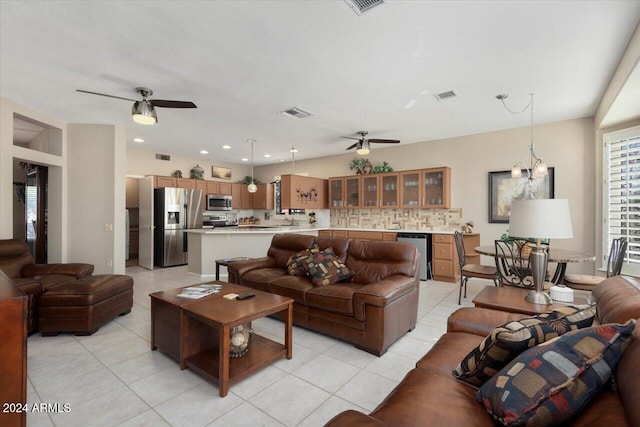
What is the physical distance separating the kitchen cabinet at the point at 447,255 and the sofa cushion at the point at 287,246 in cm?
276

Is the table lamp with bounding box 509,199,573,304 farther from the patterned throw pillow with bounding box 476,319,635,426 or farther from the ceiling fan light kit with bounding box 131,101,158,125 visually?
the ceiling fan light kit with bounding box 131,101,158,125

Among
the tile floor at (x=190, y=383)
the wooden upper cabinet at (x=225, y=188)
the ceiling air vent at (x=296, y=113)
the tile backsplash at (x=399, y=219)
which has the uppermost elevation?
the ceiling air vent at (x=296, y=113)

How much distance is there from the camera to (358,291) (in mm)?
2734

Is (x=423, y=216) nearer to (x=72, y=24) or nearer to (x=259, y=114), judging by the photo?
(x=259, y=114)

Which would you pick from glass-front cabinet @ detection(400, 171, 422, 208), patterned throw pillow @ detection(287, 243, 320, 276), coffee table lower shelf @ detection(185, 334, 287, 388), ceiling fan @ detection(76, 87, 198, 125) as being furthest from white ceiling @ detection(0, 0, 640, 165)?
coffee table lower shelf @ detection(185, 334, 287, 388)

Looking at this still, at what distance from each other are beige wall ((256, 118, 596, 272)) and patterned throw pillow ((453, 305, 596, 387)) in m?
4.53

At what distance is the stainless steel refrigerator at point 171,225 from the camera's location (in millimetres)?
6598

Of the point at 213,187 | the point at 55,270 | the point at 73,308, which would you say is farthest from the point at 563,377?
the point at 213,187

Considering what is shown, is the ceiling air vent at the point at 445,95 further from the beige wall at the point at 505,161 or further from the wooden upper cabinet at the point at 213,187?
the wooden upper cabinet at the point at 213,187

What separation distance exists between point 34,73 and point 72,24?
1.33 m

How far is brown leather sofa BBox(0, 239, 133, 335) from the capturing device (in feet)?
9.64

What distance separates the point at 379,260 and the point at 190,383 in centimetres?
217

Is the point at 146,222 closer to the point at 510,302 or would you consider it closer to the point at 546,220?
the point at 510,302

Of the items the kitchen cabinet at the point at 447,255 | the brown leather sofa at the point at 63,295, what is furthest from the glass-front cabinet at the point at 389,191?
the brown leather sofa at the point at 63,295
